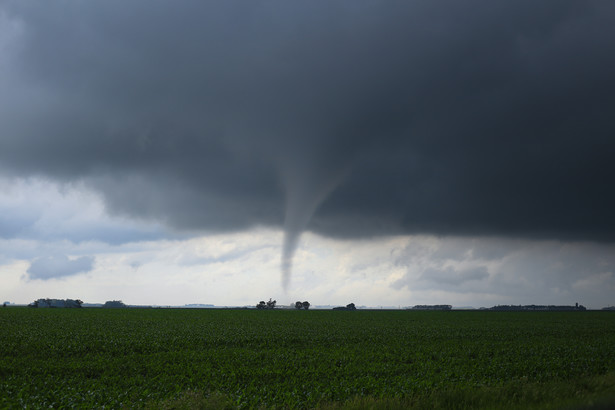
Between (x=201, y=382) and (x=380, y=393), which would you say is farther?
(x=201, y=382)

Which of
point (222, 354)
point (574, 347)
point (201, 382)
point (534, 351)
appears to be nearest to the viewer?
point (201, 382)

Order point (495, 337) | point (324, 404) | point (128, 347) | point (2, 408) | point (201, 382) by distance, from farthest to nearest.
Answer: point (495, 337)
point (128, 347)
point (201, 382)
point (324, 404)
point (2, 408)

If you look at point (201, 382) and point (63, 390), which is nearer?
point (63, 390)

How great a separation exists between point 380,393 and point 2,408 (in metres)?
14.6

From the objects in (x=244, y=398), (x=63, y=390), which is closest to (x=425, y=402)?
(x=244, y=398)

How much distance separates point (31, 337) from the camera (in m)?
31.7

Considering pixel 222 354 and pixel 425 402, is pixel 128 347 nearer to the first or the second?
pixel 222 354

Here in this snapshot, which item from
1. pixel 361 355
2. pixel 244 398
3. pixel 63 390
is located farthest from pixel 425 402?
pixel 63 390

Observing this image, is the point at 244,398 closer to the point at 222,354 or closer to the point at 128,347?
the point at 222,354

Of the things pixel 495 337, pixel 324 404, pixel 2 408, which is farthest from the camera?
pixel 495 337

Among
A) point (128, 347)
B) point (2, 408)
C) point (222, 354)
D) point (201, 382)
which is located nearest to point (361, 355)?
point (222, 354)

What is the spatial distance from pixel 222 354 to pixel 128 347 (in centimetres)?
792

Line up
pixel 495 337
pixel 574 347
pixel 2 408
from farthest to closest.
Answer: pixel 495 337 < pixel 574 347 < pixel 2 408

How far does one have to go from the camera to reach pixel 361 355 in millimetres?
27359
